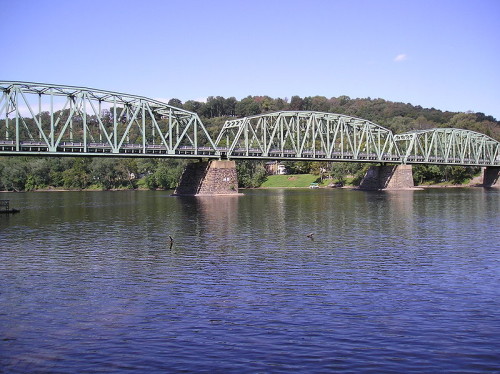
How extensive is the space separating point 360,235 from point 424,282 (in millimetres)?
20068

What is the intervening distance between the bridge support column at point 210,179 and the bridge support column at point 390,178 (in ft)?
180

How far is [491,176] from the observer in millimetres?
192625

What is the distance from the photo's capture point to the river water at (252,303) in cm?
1866

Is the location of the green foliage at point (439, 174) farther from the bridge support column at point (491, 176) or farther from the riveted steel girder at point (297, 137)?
the riveted steel girder at point (297, 137)

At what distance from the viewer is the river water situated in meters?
18.7

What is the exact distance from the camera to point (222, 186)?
130m

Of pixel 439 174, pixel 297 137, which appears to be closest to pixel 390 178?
pixel 439 174

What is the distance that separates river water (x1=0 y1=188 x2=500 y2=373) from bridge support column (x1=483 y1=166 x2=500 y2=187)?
153m

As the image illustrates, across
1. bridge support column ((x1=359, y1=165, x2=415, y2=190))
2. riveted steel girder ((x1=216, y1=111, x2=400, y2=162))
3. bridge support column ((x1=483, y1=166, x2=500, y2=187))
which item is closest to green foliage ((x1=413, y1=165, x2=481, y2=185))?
bridge support column ((x1=483, y1=166, x2=500, y2=187))

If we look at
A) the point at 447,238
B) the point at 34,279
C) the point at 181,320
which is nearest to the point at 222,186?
the point at 447,238

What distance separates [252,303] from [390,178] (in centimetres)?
14680

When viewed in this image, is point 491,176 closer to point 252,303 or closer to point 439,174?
point 439,174

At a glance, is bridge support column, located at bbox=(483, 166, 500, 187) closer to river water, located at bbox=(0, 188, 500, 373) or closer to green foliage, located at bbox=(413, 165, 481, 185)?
green foliage, located at bbox=(413, 165, 481, 185)

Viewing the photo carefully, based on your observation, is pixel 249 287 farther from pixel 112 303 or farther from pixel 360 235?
pixel 360 235
